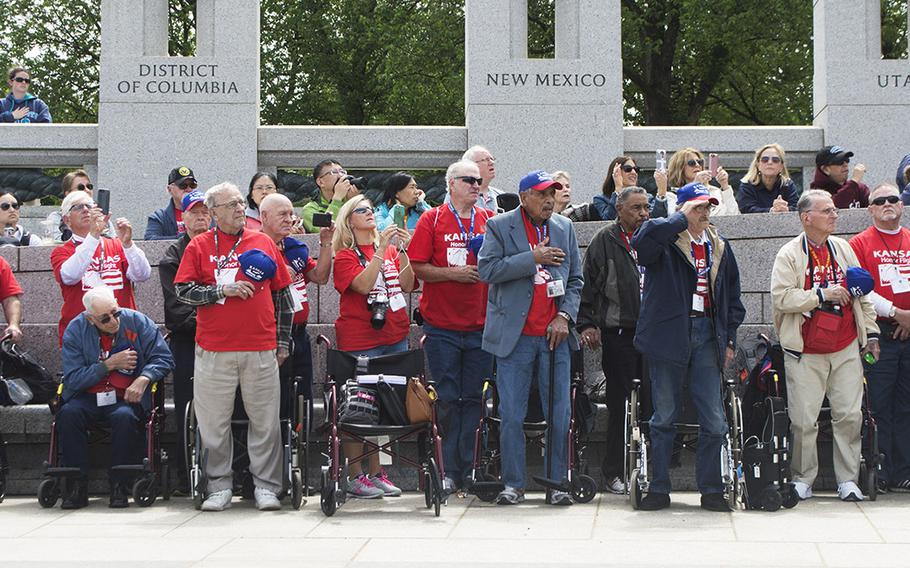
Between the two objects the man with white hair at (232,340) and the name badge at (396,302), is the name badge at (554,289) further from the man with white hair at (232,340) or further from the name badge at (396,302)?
the man with white hair at (232,340)

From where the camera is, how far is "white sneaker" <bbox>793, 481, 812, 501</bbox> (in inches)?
376

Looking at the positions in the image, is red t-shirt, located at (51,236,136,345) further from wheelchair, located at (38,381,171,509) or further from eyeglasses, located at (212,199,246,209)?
eyeglasses, located at (212,199,246,209)

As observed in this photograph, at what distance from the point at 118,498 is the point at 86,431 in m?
0.58

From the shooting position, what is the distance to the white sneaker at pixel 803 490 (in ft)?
31.3

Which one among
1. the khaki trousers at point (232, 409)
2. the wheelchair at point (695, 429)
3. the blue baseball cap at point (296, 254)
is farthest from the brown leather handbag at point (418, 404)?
the blue baseball cap at point (296, 254)

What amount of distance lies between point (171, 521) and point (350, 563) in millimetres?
2053

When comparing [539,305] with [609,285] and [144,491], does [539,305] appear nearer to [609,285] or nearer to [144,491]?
[609,285]

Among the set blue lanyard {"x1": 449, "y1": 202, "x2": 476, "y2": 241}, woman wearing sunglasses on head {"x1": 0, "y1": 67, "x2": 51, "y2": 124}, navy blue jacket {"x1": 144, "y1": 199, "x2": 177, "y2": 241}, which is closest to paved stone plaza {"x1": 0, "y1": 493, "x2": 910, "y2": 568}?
blue lanyard {"x1": 449, "y1": 202, "x2": 476, "y2": 241}

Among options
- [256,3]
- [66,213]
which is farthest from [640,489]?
[256,3]

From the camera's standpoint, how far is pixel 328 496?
8953mm

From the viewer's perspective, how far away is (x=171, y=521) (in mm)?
8938

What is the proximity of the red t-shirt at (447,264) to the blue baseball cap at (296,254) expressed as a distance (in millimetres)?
789

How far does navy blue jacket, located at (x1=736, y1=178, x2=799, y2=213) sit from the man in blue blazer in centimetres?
301

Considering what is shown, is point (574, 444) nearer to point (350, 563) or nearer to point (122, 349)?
point (350, 563)
